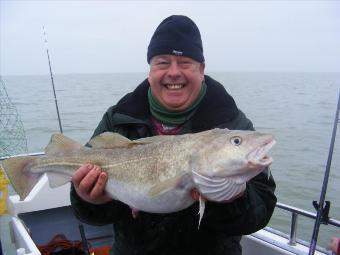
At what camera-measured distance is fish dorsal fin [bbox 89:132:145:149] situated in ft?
8.95

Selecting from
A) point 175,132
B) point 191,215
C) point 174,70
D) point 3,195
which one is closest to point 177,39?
point 174,70

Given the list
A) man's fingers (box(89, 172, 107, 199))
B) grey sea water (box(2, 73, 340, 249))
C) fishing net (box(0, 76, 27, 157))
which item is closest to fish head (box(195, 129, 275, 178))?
man's fingers (box(89, 172, 107, 199))

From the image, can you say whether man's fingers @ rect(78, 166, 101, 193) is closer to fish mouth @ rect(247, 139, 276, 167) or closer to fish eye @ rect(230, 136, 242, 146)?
fish eye @ rect(230, 136, 242, 146)

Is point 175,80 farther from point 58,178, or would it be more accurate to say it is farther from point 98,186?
point 58,178

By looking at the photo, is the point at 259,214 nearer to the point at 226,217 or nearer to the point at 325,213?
the point at 226,217

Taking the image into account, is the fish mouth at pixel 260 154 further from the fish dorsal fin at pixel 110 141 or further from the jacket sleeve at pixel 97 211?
the jacket sleeve at pixel 97 211

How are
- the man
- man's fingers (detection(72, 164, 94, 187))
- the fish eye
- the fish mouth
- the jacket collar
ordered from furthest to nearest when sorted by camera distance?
the jacket collar < man's fingers (detection(72, 164, 94, 187)) < the man < the fish eye < the fish mouth

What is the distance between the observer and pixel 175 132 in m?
2.91

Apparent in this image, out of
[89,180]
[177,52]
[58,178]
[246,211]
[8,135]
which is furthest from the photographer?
[8,135]

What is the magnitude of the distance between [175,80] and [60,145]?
1083 mm

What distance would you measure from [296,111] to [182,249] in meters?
23.2

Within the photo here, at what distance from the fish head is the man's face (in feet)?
2.09

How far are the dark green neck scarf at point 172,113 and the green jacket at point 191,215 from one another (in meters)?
0.05

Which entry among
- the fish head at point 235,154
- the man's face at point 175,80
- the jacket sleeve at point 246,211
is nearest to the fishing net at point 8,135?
the man's face at point 175,80
